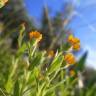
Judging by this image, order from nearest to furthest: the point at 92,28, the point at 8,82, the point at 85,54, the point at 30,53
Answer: the point at 30,53
the point at 8,82
the point at 92,28
the point at 85,54

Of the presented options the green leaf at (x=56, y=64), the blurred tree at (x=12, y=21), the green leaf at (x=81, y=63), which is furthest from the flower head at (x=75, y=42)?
the green leaf at (x=81, y=63)

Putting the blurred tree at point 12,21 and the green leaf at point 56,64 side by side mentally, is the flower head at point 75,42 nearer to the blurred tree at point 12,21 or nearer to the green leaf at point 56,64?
the green leaf at point 56,64

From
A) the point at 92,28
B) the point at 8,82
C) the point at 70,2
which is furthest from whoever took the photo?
the point at 70,2

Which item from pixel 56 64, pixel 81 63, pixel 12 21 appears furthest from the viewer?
pixel 81 63

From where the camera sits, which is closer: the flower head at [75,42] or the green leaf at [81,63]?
the flower head at [75,42]

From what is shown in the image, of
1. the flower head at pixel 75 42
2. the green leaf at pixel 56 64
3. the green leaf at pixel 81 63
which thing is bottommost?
the green leaf at pixel 81 63

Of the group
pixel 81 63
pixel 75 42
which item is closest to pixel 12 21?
pixel 81 63

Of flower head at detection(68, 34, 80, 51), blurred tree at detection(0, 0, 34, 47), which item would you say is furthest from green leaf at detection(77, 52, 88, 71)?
flower head at detection(68, 34, 80, 51)

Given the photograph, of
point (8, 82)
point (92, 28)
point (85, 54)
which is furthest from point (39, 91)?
point (85, 54)

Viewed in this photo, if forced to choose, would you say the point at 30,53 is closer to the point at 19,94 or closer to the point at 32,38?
the point at 32,38

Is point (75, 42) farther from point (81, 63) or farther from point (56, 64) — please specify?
point (81, 63)

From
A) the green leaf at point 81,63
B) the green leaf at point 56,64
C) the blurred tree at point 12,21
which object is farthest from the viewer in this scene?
the green leaf at point 81,63
